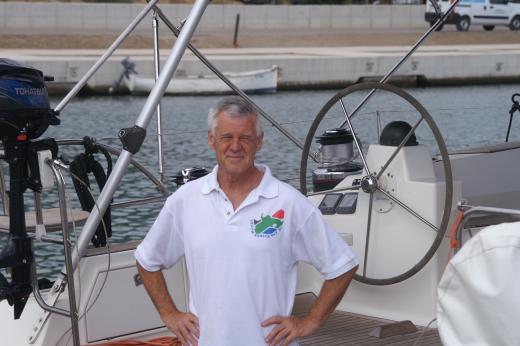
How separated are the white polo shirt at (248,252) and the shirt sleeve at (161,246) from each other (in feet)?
0.22

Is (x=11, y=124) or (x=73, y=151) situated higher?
(x=11, y=124)

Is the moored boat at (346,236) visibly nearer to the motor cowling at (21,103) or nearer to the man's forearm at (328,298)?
the motor cowling at (21,103)

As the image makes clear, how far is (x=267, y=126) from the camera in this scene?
605 inches

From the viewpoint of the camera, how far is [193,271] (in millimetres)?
3209

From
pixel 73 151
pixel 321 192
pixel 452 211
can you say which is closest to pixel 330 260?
pixel 452 211

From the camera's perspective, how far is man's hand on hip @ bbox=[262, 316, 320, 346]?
10.3 feet

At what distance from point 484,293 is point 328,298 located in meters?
0.54

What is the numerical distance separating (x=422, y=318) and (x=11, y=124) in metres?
2.14

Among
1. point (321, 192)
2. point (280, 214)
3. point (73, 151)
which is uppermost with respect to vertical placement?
point (280, 214)

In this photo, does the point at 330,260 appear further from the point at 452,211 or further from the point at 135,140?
the point at 452,211

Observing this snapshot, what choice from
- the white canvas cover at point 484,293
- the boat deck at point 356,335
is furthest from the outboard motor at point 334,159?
the white canvas cover at point 484,293

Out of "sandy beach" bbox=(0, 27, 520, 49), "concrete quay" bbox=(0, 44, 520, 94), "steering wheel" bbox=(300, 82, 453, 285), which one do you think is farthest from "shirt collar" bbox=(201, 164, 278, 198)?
"sandy beach" bbox=(0, 27, 520, 49)

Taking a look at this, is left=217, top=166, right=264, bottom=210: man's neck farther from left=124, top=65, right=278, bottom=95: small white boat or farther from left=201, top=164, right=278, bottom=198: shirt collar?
left=124, top=65, right=278, bottom=95: small white boat

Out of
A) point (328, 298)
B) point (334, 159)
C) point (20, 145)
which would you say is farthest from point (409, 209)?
point (328, 298)
